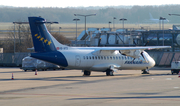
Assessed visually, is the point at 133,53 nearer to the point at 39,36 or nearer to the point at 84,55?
the point at 84,55

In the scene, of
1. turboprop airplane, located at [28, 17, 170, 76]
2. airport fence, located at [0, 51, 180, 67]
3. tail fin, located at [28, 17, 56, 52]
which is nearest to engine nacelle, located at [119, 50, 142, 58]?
turboprop airplane, located at [28, 17, 170, 76]

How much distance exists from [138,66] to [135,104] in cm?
2510

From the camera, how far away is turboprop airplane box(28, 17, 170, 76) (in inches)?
1325

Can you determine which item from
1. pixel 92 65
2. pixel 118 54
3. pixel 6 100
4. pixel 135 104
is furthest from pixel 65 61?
pixel 135 104

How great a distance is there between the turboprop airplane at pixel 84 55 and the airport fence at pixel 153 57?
24313 mm

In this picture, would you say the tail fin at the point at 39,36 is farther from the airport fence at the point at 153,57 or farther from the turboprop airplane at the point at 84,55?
the airport fence at the point at 153,57

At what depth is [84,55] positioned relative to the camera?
3619cm

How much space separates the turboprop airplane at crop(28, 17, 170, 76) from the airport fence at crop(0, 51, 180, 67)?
2431cm

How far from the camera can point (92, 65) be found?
122 feet

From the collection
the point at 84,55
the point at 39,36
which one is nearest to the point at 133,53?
the point at 84,55

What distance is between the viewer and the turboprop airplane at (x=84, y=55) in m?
33.7

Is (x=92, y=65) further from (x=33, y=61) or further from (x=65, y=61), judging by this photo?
(x=33, y=61)

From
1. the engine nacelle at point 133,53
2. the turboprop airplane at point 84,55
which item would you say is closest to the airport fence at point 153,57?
the turboprop airplane at point 84,55

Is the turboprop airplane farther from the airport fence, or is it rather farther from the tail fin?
the airport fence
